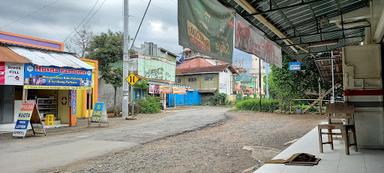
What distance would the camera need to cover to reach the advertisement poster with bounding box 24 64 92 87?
11.8 meters

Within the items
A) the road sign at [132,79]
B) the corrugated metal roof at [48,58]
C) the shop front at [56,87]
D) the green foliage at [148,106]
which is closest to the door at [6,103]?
the shop front at [56,87]

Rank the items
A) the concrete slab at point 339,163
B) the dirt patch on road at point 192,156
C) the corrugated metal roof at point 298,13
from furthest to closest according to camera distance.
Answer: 1. the dirt patch on road at point 192,156
2. the corrugated metal roof at point 298,13
3. the concrete slab at point 339,163

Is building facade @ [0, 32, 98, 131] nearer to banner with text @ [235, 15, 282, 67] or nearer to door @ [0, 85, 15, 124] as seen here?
door @ [0, 85, 15, 124]

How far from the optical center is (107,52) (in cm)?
2412

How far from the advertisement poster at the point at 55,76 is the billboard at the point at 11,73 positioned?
0.18 m

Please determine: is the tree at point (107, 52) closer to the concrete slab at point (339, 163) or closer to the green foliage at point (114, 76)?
the green foliage at point (114, 76)

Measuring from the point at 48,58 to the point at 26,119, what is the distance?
125 inches

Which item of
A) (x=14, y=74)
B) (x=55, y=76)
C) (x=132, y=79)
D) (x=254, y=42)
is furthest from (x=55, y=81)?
(x=254, y=42)

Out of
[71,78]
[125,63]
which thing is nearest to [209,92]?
[125,63]

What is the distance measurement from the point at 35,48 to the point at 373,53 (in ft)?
40.9

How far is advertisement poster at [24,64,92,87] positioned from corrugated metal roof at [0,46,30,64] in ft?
0.93

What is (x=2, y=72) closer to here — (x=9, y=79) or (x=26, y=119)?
(x=9, y=79)

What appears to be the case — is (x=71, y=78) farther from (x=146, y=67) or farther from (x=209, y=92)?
(x=209, y=92)

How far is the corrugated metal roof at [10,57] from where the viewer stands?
11061mm
